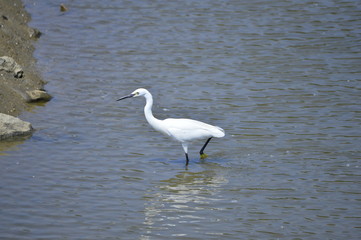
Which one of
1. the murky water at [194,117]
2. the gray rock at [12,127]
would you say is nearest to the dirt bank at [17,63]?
the murky water at [194,117]

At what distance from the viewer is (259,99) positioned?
44.2 ft

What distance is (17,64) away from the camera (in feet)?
43.9

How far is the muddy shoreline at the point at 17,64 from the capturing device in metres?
12.4

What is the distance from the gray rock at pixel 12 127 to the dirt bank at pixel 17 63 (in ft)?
3.12

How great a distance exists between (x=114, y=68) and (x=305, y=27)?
223 inches

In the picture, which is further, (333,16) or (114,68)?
(333,16)

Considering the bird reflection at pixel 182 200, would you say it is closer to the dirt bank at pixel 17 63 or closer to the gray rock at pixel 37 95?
the dirt bank at pixel 17 63

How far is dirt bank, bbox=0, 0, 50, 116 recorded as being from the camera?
40.6ft

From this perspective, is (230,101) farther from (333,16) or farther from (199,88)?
(333,16)

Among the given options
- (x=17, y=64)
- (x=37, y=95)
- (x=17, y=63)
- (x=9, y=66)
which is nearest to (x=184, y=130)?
(x=37, y=95)

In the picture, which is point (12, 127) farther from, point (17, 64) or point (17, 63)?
point (17, 63)

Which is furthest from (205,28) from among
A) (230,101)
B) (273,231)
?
(273,231)

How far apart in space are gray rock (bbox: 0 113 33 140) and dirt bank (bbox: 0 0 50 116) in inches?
37.4

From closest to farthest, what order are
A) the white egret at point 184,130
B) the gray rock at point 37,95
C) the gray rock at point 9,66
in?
the white egret at point 184,130 → the gray rock at point 37,95 → the gray rock at point 9,66
